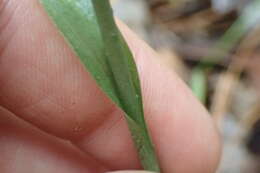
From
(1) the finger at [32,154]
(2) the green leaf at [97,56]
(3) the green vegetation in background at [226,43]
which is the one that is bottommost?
(3) the green vegetation in background at [226,43]

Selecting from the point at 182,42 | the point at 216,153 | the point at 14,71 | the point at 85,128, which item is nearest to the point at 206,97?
the point at 182,42

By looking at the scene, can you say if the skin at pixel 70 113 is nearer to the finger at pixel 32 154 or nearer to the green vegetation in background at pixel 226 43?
the finger at pixel 32 154

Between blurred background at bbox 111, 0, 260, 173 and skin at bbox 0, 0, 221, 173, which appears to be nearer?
skin at bbox 0, 0, 221, 173

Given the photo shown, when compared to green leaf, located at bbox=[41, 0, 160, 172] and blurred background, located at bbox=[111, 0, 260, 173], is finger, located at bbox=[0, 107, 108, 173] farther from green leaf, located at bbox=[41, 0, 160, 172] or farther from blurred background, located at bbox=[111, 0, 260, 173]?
blurred background, located at bbox=[111, 0, 260, 173]

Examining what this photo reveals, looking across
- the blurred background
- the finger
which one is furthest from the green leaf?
the blurred background

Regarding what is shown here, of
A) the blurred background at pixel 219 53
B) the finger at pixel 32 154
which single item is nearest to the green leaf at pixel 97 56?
the finger at pixel 32 154

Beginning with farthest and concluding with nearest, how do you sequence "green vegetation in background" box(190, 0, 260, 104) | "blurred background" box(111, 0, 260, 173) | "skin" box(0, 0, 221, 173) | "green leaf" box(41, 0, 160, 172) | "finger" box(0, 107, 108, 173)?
"green vegetation in background" box(190, 0, 260, 104), "blurred background" box(111, 0, 260, 173), "finger" box(0, 107, 108, 173), "skin" box(0, 0, 221, 173), "green leaf" box(41, 0, 160, 172)

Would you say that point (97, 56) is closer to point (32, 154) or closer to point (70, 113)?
point (70, 113)
